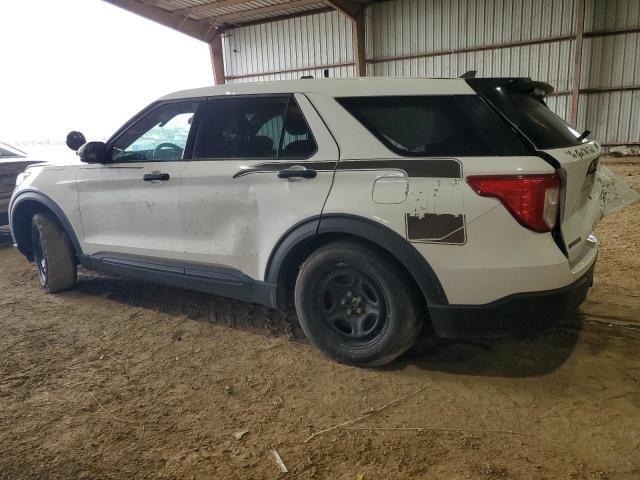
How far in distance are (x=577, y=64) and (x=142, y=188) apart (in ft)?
39.5

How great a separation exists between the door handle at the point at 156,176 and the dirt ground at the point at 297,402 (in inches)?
44.4

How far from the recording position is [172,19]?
48.6 feet

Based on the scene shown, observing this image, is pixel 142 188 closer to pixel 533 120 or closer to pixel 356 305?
pixel 356 305

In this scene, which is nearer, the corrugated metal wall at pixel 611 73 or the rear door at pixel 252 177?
the rear door at pixel 252 177

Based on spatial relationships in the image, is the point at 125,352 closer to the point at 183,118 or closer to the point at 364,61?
the point at 183,118

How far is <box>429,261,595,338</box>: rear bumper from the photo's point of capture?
94.5 inches

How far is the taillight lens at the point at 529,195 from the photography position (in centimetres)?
226

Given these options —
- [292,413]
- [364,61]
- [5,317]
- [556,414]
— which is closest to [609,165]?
[364,61]

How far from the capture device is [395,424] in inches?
92.9

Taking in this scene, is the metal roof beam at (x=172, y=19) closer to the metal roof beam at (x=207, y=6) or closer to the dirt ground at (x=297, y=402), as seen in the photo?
the metal roof beam at (x=207, y=6)

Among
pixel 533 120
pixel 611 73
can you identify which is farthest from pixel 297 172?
pixel 611 73

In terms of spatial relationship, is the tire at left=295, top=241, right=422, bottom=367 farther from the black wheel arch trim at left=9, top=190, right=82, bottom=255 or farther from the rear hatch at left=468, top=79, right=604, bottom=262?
the black wheel arch trim at left=9, top=190, right=82, bottom=255

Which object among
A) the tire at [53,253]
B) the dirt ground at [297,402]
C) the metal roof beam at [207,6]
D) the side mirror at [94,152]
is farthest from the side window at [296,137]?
the metal roof beam at [207,6]

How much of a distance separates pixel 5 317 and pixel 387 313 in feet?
10.7
